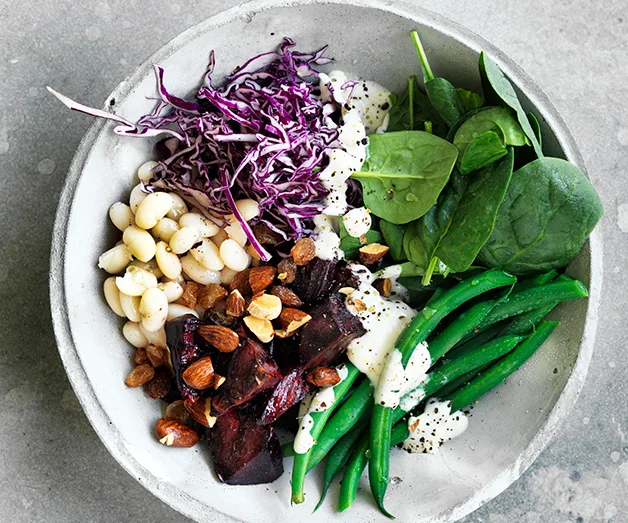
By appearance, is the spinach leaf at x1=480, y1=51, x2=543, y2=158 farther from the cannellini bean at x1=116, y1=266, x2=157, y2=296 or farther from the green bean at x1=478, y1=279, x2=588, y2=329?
the cannellini bean at x1=116, y1=266, x2=157, y2=296

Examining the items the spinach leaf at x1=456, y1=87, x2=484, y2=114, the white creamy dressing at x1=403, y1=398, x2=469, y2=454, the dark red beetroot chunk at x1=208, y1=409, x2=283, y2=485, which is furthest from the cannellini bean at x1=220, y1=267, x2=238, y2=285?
the spinach leaf at x1=456, y1=87, x2=484, y2=114

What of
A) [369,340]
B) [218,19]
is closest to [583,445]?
[369,340]

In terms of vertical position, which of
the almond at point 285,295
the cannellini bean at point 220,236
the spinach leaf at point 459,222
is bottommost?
the almond at point 285,295

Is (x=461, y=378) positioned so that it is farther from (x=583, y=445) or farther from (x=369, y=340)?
(x=583, y=445)

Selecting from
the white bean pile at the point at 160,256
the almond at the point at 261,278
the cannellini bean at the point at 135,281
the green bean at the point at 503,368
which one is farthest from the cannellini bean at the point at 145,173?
the green bean at the point at 503,368

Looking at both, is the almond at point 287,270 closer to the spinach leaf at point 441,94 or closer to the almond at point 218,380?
the almond at point 218,380

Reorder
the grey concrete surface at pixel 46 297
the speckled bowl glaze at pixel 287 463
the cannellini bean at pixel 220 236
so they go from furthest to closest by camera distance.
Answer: the grey concrete surface at pixel 46 297, the cannellini bean at pixel 220 236, the speckled bowl glaze at pixel 287 463
